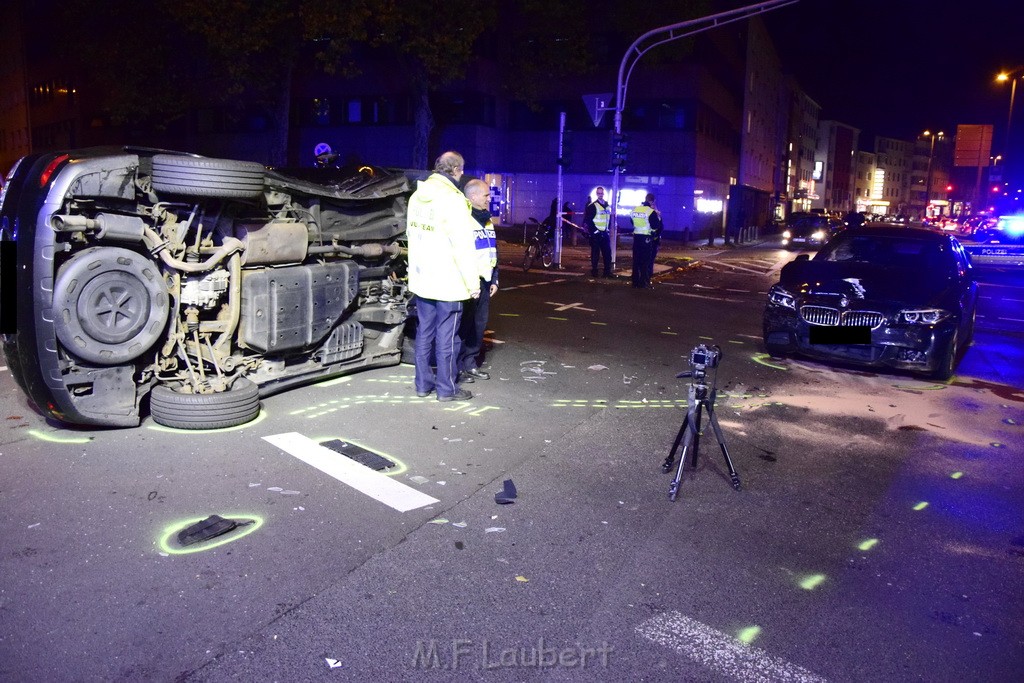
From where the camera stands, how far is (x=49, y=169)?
515cm

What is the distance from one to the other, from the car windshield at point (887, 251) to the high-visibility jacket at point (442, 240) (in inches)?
215

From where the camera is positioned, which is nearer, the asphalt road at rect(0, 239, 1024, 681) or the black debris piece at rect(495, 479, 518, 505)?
the asphalt road at rect(0, 239, 1024, 681)

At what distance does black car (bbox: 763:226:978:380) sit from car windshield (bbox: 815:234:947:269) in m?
0.01

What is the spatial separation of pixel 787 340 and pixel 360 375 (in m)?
4.79

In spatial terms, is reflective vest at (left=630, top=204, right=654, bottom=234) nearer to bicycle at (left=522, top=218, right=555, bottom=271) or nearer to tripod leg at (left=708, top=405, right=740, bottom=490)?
bicycle at (left=522, top=218, right=555, bottom=271)

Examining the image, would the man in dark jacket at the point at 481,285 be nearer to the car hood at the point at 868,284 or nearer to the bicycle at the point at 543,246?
the car hood at the point at 868,284

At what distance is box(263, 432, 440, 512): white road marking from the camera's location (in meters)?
4.67

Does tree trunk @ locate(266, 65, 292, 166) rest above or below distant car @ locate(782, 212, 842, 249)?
above

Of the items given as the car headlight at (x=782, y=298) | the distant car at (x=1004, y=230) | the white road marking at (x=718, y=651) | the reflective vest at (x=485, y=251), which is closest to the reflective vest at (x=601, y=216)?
the car headlight at (x=782, y=298)

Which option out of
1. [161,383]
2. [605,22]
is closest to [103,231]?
[161,383]

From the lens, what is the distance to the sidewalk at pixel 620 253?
22016 mm

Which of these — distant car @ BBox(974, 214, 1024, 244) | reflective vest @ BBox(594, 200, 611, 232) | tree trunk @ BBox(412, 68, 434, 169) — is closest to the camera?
reflective vest @ BBox(594, 200, 611, 232)

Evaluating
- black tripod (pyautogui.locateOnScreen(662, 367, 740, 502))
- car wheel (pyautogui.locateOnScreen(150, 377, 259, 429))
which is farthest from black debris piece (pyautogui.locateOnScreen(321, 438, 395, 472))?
black tripod (pyautogui.locateOnScreen(662, 367, 740, 502))

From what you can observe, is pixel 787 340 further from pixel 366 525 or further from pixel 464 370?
pixel 366 525
